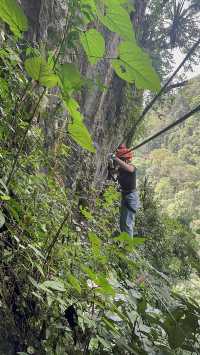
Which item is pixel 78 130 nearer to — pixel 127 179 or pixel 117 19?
pixel 117 19

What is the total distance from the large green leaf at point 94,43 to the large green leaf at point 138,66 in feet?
0.29

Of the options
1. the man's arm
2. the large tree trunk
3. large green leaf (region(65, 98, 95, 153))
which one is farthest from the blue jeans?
large green leaf (region(65, 98, 95, 153))

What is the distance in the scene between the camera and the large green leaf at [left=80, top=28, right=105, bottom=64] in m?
0.99

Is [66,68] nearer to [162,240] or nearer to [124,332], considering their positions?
[124,332]

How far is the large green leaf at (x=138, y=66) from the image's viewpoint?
0.92 m

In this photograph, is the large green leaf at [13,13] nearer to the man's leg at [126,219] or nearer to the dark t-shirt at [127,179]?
the dark t-shirt at [127,179]

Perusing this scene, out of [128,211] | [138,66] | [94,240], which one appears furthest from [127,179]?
[138,66]

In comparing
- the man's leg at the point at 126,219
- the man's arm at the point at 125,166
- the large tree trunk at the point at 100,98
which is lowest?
the man's leg at the point at 126,219

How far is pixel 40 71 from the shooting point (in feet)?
3.34

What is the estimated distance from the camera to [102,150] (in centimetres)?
955

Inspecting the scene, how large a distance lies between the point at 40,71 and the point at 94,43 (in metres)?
0.15

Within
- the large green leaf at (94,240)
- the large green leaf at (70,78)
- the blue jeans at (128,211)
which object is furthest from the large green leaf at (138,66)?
the blue jeans at (128,211)

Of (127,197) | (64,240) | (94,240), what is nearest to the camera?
(94,240)

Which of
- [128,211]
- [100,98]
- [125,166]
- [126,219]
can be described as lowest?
[126,219]
